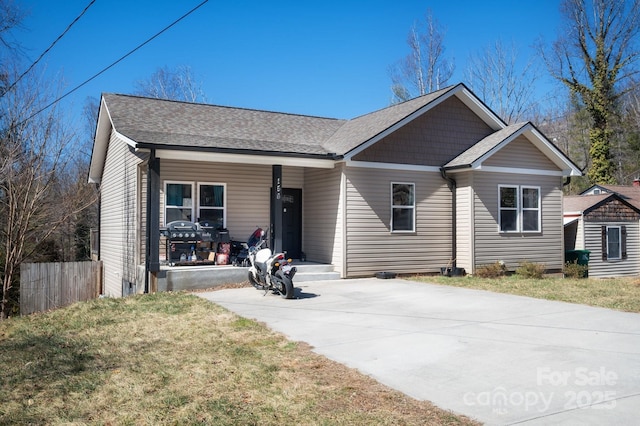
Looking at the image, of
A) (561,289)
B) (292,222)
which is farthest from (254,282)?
(561,289)

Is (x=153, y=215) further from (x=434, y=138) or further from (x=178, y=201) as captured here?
(x=434, y=138)

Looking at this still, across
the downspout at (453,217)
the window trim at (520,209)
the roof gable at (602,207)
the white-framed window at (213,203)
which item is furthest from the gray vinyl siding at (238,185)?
the roof gable at (602,207)

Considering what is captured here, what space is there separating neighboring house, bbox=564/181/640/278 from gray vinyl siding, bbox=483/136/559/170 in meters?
4.44

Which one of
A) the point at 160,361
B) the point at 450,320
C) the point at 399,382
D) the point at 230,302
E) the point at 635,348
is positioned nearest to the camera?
the point at 399,382

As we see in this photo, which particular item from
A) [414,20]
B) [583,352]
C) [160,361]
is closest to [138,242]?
[160,361]

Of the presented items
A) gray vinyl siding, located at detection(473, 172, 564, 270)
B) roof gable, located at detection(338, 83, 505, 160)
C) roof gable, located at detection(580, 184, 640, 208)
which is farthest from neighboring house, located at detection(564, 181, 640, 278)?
roof gable, located at detection(338, 83, 505, 160)

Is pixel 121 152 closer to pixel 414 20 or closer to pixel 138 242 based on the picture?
pixel 138 242

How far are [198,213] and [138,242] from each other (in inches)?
68.1

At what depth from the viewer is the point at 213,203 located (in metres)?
14.1

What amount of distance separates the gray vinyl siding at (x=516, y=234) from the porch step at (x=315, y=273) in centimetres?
440

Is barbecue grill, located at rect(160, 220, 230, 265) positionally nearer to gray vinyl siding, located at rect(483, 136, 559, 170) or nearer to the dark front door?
the dark front door

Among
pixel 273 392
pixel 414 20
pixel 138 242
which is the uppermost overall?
pixel 414 20

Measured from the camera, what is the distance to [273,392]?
495cm

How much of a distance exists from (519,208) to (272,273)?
8761 millimetres
